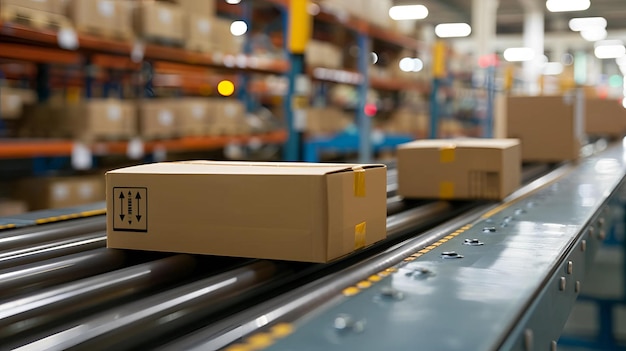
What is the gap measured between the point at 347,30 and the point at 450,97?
3782mm

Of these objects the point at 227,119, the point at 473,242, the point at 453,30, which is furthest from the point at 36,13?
the point at 453,30

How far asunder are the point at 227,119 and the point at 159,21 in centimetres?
106

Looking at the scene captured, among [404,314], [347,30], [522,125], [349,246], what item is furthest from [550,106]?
[347,30]

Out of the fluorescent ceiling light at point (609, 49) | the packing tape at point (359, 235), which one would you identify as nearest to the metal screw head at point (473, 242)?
the packing tape at point (359, 235)

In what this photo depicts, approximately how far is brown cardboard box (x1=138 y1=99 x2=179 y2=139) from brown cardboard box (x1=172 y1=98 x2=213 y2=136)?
→ 4cm

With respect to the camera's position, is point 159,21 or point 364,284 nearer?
point 364,284

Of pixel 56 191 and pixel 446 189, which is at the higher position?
pixel 446 189

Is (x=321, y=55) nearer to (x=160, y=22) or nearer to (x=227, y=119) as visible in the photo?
(x=227, y=119)

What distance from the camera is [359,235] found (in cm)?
140

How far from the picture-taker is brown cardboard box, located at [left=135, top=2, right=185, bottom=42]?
4.19 m

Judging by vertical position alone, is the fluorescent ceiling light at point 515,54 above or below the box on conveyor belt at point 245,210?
above

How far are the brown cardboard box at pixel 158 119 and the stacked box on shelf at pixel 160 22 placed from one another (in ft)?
1.38

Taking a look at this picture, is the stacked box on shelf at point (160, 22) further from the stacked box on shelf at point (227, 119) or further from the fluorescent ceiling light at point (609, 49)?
the fluorescent ceiling light at point (609, 49)

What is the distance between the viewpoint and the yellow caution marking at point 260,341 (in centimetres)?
80
